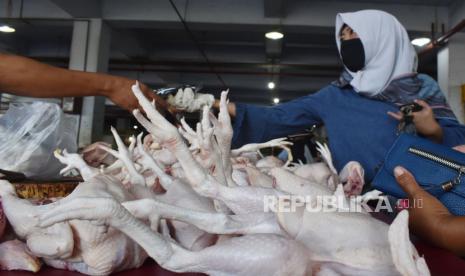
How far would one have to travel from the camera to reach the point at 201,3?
19.2 feet

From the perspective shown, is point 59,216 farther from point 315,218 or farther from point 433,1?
point 433,1

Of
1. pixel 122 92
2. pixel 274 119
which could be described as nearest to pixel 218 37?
pixel 274 119

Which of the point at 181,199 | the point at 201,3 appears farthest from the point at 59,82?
the point at 201,3

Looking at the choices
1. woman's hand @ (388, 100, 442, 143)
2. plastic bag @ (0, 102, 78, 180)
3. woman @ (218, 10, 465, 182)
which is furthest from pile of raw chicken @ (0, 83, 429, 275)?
woman @ (218, 10, 465, 182)

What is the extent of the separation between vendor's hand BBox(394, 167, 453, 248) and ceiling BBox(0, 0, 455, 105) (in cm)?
458

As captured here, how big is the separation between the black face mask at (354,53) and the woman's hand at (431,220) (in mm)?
1020

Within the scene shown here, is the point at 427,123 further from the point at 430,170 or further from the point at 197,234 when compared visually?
the point at 197,234

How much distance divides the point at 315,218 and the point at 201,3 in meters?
5.66

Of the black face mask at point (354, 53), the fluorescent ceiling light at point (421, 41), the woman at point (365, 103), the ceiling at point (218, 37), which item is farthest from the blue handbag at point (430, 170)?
the fluorescent ceiling light at point (421, 41)

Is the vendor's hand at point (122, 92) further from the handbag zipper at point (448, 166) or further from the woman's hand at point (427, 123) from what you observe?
the woman's hand at point (427, 123)

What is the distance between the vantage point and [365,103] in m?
2.03

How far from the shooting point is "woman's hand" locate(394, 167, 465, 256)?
0.98m

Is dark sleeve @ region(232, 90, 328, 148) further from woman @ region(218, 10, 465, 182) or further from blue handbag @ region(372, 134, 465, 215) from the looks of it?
blue handbag @ region(372, 134, 465, 215)

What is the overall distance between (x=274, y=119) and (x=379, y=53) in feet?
2.21
